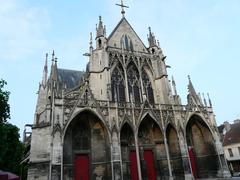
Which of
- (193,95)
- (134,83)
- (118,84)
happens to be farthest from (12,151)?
(193,95)

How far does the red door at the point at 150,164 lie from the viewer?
48.9ft

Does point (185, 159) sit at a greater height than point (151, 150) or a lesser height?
lesser

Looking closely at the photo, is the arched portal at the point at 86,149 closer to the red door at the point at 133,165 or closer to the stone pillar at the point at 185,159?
the red door at the point at 133,165

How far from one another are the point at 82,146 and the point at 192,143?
8.86 metres

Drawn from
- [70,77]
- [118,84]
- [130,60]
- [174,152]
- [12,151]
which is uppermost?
[70,77]

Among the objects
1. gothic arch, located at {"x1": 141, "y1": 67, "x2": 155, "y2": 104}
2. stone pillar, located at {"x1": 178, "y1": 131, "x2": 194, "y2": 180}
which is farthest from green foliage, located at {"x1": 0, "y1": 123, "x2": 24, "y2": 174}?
stone pillar, located at {"x1": 178, "y1": 131, "x2": 194, "y2": 180}

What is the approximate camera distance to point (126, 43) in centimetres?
2008

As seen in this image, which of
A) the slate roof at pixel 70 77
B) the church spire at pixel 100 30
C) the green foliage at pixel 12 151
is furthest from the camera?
the slate roof at pixel 70 77

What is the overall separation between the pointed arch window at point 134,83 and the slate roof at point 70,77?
579cm

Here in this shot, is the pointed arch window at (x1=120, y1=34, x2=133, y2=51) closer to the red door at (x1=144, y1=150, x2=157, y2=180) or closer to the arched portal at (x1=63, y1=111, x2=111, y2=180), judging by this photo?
the arched portal at (x1=63, y1=111, x2=111, y2=180)

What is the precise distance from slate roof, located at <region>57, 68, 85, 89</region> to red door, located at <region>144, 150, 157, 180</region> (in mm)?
10165

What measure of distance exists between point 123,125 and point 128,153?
190 centimetres

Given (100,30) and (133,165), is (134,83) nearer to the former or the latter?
(100,30)

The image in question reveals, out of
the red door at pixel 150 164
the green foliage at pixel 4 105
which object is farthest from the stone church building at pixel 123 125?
the green foliage at pixel 4 105
